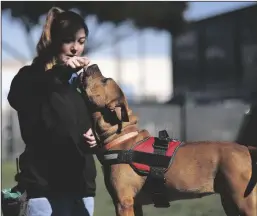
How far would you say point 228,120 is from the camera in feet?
58.2

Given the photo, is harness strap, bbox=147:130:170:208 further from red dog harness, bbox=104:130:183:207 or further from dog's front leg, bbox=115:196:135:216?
dog's front leg, bbox=115:196:135:216

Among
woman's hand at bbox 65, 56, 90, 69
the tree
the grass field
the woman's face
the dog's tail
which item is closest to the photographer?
the dog's tail

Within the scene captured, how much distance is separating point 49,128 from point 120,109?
0.46m

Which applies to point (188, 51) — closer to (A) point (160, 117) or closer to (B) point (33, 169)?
(A) point (160, 117)

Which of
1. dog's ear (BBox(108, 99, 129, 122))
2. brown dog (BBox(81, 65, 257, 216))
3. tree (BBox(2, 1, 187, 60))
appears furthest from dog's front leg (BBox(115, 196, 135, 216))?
tree (BBox(2, 1, 187, 60))

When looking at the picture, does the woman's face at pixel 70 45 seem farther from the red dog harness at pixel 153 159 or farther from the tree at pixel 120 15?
the tree at pixel 120 15

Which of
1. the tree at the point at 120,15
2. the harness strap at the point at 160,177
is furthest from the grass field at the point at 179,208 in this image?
the tree at the point at 120,15

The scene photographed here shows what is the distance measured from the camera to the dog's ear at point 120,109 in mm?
3736

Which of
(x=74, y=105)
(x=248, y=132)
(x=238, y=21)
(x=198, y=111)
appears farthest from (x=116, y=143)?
(x=238, y=21)

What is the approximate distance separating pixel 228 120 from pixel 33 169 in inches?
567

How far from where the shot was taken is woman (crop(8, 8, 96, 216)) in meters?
3.72

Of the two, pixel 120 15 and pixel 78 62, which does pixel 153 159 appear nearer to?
pixel 78 62

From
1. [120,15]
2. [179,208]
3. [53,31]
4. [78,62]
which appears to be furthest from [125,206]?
[120,15]

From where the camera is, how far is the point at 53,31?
3.83 meters
